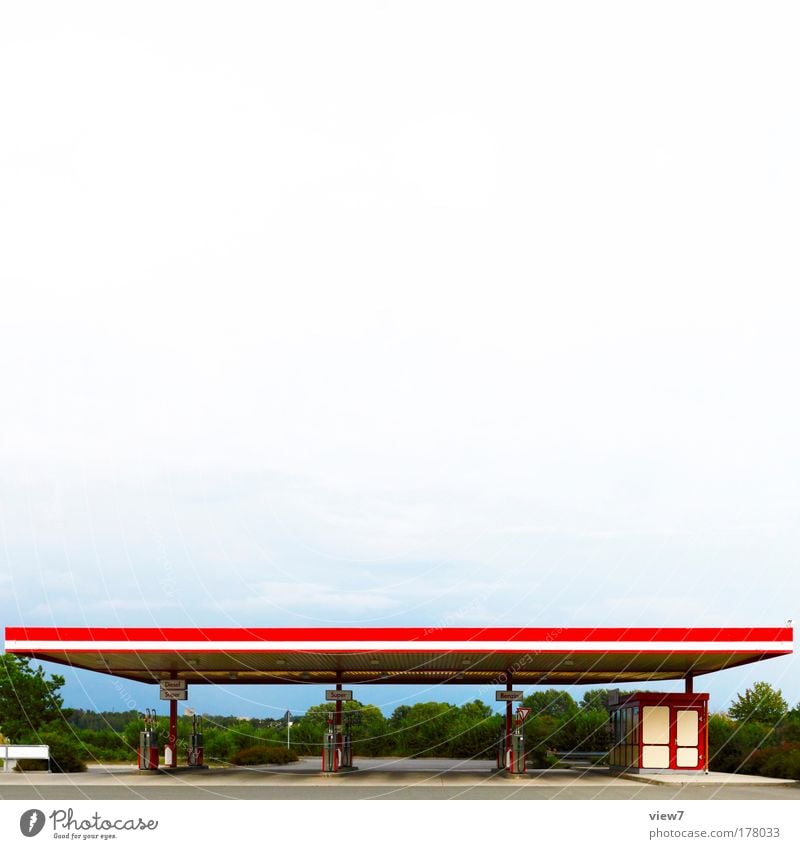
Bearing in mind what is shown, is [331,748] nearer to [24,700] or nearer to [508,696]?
[508,696]

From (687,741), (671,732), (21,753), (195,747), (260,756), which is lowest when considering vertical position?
(260,756)

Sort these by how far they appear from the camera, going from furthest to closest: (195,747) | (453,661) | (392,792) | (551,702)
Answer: (551,702), (195,747), (453,661), (392,792)

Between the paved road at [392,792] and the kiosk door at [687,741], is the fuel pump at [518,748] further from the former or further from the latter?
the kiosk door at [687,741]

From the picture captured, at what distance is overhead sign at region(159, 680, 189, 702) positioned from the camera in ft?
106

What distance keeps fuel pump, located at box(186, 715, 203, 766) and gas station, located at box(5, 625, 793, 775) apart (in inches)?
1.5

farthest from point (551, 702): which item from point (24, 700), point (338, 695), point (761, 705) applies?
point (338, 695)

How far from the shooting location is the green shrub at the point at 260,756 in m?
40.5

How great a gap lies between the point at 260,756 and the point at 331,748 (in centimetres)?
1073

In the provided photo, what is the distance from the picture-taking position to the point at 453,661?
29484 mm

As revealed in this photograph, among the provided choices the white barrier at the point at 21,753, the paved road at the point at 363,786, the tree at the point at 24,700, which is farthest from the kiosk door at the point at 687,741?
the tree at the point at 24,700

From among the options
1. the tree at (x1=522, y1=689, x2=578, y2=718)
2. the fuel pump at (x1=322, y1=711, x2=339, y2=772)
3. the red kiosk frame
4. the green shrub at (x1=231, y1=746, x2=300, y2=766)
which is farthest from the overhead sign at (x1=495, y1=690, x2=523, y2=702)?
the tree at (x1=522, y1=689, x2=578, y2=718)

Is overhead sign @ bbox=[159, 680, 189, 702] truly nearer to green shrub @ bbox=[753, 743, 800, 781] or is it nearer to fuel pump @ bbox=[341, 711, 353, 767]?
fuel pump @ bbox=[341, 711, 353, 767]

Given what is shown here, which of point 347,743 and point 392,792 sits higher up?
point 347,743

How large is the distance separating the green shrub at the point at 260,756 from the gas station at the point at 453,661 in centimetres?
478
